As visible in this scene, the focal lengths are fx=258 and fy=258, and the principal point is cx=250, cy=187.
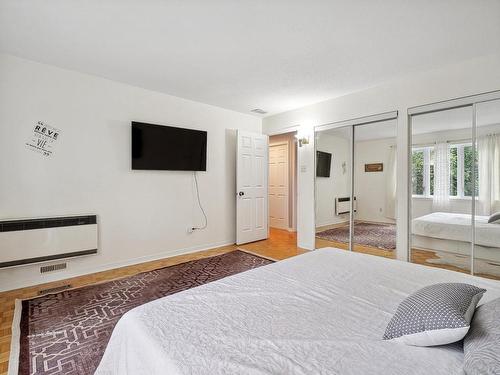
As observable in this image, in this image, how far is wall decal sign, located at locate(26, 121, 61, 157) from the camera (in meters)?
2.96

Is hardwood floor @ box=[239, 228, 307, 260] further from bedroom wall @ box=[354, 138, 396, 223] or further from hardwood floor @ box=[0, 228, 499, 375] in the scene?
bedroom wall @ box=[354, 138, 396, 223]

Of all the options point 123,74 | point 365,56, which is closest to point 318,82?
point 365,56

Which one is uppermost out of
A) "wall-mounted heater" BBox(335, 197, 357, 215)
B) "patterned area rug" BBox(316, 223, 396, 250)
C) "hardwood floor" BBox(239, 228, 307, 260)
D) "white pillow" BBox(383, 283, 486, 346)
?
"wall-mounted heater" BBox(335, 197, 357, 215)

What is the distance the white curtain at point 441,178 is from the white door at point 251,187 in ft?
9.38

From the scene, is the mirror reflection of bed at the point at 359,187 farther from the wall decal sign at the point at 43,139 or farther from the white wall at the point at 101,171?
the wall decal sign at the point at 43,139

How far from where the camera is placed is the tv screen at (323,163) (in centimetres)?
442

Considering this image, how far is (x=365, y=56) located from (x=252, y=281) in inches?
106

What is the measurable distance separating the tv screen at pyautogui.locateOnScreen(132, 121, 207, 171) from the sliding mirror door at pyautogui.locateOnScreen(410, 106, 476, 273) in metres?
3.16

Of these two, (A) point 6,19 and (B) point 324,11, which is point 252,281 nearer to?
(B) point 324,11

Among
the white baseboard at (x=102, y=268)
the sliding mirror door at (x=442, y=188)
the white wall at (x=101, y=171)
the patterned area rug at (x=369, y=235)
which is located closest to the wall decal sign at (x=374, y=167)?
Result: the sliding mirror door at (x=442, y=188)

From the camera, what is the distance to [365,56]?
9.29ft

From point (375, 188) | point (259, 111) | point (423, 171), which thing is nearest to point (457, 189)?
point (423, 171)

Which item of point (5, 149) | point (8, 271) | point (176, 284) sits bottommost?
point (176, 284)

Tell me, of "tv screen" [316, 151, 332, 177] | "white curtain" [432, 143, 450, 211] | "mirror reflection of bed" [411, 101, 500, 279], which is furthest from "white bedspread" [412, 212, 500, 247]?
"tv screen" [316, 151, 332, 177]
